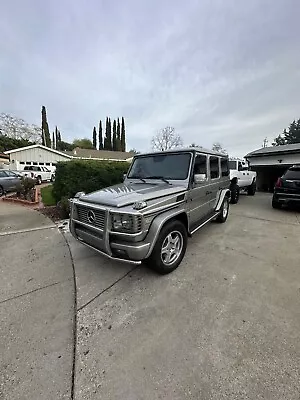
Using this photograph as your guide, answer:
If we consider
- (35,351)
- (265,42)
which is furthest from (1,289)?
(265,42)

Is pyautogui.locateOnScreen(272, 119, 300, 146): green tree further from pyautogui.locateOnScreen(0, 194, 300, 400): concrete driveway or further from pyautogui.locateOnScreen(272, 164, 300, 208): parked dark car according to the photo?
pyautogui.locateOnScreen(0, 194, 300, 400): concrete driveway

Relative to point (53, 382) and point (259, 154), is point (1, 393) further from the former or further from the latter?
point (259, 154)

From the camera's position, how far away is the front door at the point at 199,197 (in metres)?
3.83

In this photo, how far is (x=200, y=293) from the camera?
9.21 ft

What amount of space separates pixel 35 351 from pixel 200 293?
1998mm

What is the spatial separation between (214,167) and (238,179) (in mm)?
6273

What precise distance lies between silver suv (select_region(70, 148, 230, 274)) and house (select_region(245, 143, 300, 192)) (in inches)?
463

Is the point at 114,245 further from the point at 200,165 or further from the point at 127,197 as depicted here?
the point at 200,165

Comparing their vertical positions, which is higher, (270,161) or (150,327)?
(270,161)

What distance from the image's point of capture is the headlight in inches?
104

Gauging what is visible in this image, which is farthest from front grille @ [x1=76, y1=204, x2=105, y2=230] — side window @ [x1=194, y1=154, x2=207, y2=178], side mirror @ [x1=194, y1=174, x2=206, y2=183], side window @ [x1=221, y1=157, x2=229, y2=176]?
side window @ [x1=221, y1=157, x2=229, y2=176]

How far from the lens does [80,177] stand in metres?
7.27

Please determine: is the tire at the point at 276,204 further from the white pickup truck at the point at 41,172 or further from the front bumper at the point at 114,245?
the white pickup truck at the point at 41,172

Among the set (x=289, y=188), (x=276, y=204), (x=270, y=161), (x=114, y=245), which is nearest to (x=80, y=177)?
(x=114, y=245)
